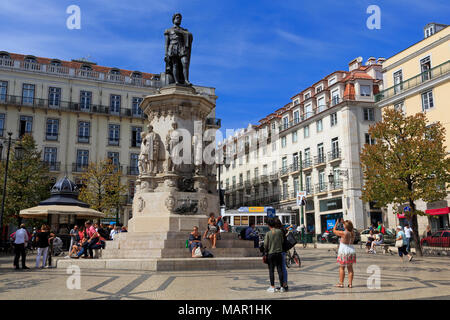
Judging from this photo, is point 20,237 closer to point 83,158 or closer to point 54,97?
point 83,158

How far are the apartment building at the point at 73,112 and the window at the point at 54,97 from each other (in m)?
0.10

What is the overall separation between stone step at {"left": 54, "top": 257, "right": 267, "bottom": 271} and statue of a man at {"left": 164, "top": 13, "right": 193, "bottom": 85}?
22.2ft

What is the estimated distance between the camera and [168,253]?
38.3ft

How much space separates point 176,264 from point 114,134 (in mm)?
37737

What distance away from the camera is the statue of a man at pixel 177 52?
14992 millimetres

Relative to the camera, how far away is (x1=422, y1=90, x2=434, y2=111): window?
30969 mm

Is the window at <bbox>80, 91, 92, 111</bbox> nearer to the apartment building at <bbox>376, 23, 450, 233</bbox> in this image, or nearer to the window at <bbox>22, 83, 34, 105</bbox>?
the window at <bbox>22, 83, 34, 105</bbox>

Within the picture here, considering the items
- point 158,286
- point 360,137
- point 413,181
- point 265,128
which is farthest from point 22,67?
point 158,286

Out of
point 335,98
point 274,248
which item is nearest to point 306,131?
point 335,98

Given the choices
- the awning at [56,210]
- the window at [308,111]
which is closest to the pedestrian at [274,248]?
the awning at [56,210]

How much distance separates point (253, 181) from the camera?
2299 inches

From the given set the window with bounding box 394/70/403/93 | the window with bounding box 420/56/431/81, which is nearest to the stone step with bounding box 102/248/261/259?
the window with bounding box 420/56/431/81
